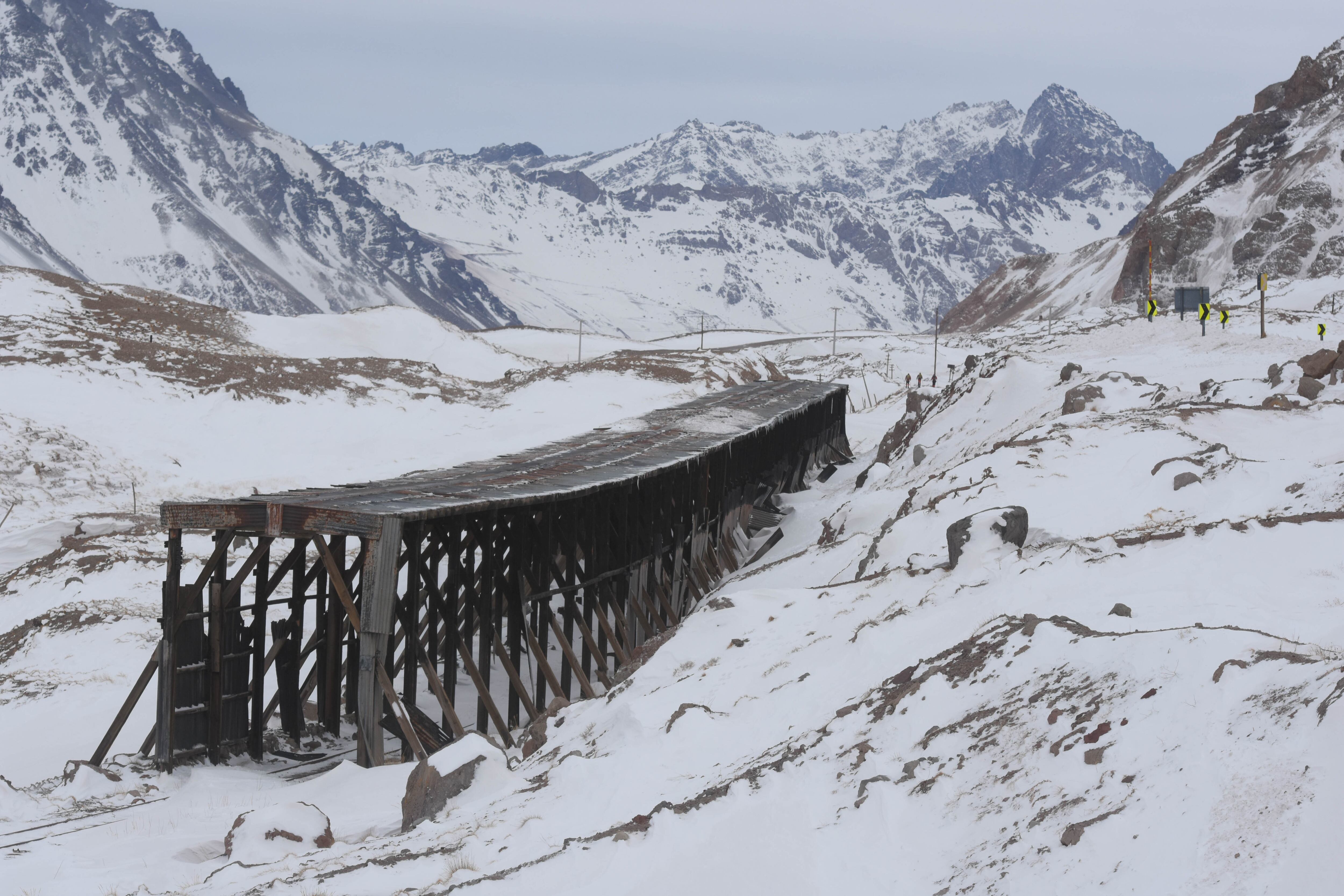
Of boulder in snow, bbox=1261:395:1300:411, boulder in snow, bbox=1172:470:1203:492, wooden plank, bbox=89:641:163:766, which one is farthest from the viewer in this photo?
boulder in snow, bbox=1261:395:1300:411

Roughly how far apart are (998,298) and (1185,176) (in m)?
32.1

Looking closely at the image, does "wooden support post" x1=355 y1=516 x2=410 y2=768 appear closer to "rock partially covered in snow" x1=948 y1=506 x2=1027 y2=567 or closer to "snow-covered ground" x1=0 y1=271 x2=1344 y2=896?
A: "snow-covered ground" x1=0 y1=271 x2=1344 y2=896

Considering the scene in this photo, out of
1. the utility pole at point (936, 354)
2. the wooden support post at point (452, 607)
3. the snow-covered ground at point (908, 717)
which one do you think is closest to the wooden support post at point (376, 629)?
the snow-covered ground at point (908, 717)

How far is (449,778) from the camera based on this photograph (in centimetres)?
1063

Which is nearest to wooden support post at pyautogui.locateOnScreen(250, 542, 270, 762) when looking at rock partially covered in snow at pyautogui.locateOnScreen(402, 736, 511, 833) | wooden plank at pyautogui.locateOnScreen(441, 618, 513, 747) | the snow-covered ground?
the snow-covered ground

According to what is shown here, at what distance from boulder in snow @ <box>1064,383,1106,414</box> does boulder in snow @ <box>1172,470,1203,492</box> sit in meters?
9.75

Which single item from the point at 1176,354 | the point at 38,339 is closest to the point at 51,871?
the point at 1176,354

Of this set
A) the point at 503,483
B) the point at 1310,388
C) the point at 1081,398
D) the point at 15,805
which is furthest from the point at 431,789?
the point at 1081,398

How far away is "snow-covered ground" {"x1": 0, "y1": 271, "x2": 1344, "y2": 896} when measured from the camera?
656 cm

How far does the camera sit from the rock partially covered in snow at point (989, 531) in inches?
562

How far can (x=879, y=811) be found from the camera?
25.8ft

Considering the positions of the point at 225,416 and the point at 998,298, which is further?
the point at 998,298

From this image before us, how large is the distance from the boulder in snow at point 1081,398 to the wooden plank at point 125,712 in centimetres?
1974

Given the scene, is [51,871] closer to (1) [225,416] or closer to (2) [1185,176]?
(1) [225,416]
